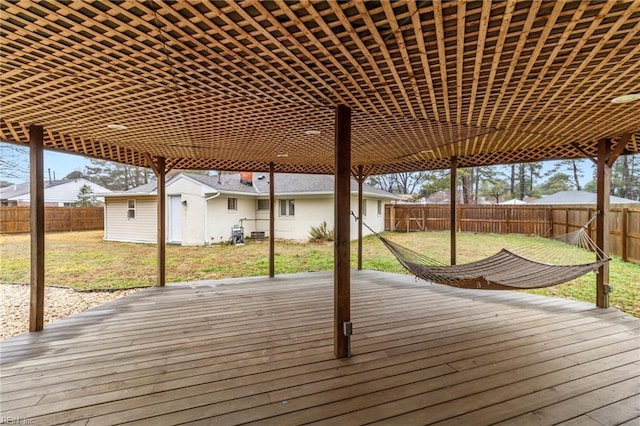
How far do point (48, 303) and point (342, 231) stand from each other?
4.88 metres

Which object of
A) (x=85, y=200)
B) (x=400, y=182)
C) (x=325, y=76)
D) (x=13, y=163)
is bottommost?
(x=85, y=200)

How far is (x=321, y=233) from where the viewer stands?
11141 millimetres

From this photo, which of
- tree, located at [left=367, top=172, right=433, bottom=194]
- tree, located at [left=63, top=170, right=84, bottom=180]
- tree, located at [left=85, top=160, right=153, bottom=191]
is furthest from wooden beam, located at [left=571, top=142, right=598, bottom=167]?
tree, located at [left=63, top=170, right=84, bottom=180]

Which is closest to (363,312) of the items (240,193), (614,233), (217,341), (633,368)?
(217,341)

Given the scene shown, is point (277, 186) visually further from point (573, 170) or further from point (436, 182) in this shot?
point (573, 170)

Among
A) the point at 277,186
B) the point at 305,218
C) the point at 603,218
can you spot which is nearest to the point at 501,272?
the point at 603,218

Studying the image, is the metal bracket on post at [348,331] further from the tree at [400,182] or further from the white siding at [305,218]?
the tree at [400,182]

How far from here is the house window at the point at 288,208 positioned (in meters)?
11.6

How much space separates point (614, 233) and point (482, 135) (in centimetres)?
631

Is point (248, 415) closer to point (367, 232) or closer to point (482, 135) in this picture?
point (482, 135)

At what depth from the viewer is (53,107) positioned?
2.71 meters

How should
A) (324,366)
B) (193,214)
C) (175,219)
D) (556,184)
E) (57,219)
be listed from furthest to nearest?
1. (556,184)
2. (57,219)
3. (175,219)
4. (193,214)
5. (324,366)

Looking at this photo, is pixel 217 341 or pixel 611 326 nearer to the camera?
pixel 217 341

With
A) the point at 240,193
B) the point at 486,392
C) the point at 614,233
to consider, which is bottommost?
the point at 486,392
